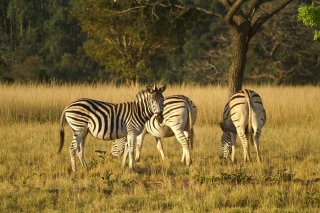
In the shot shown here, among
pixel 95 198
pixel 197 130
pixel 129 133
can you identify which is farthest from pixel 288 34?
pixel 95 198

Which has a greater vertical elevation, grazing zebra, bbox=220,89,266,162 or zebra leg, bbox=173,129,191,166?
grazing zebra, bbox=220,89,266,162

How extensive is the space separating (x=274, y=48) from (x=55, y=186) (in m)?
28.0

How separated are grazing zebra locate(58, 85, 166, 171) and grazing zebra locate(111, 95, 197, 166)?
0.83m

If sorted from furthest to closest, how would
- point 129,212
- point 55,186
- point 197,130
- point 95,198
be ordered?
1. point 197,130
2. point 55,186
3. point 95,198
4. point 129,212

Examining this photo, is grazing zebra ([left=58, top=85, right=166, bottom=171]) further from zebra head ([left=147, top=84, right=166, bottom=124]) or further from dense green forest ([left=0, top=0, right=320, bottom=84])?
dense green forest ([left=0, top=0, right=320, bottom=84])

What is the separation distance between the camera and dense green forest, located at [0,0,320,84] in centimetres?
3048

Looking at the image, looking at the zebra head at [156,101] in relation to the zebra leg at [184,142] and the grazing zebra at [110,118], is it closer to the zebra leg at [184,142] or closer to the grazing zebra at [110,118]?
the grazing zebra at [110,118]

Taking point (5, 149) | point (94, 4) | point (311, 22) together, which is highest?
point (94, 4)

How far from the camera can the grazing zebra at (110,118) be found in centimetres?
1012

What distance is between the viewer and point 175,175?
9.88m

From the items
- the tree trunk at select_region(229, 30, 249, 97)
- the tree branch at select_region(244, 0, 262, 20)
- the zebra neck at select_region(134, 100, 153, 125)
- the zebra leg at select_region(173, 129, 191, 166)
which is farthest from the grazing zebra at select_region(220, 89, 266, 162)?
the tree branch at select_region(244, 0, 262, 20)

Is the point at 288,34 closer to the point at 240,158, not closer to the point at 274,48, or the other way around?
the point at 274,48

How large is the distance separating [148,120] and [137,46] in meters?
21.5

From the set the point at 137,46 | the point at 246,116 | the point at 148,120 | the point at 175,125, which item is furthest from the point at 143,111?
the point at 137,46
